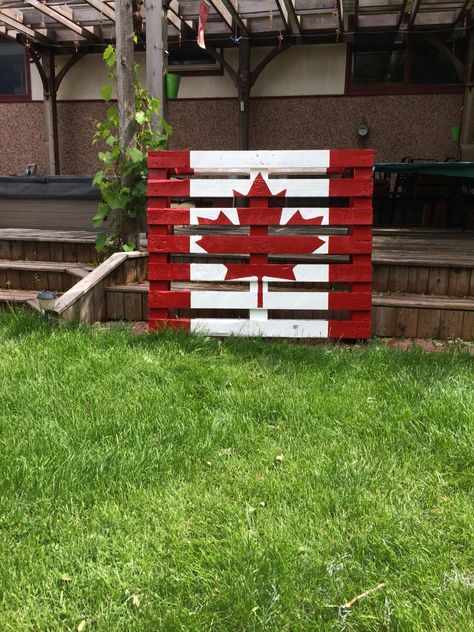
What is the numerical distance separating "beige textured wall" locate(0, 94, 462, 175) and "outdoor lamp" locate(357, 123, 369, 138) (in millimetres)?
100

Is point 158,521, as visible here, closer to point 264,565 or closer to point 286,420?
point 264,565

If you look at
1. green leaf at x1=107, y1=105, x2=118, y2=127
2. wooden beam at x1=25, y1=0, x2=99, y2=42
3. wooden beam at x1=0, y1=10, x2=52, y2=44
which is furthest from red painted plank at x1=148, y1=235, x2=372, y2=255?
wooden beam at x1=0, y1=10, x2=52, y2=44

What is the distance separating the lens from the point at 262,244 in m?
3.26

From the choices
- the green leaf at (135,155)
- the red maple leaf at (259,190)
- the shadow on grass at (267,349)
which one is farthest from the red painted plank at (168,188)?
the shadow on grass at (267,349)

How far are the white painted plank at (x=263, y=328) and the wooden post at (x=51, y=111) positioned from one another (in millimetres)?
7361

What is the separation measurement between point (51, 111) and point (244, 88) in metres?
3.41

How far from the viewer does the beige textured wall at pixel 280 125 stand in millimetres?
8531

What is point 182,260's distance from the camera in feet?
13.6

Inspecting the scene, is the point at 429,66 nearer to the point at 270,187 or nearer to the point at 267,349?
the point at 270,187

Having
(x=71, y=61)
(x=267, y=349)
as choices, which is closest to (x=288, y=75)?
(x=71, y=61)

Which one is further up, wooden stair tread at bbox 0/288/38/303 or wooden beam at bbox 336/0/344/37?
wooden beam at bbox 336/0/344/37

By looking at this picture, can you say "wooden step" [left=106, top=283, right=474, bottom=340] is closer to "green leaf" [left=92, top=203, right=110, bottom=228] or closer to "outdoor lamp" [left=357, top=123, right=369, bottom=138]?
"green leaf" [left=92, top=203, right=110, bottom=228]

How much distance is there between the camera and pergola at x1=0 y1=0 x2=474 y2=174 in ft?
24.3

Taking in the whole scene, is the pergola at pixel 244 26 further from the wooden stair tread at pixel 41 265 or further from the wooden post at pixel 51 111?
the wooden stair tread at pixel 41 265
